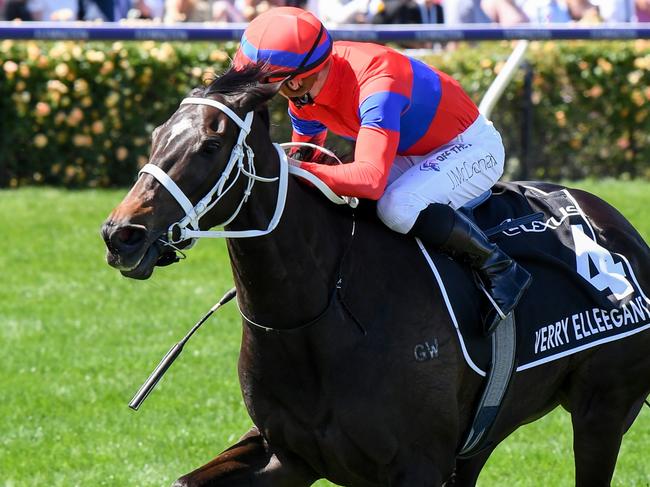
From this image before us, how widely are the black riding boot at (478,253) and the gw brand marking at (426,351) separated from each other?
9.6 inches

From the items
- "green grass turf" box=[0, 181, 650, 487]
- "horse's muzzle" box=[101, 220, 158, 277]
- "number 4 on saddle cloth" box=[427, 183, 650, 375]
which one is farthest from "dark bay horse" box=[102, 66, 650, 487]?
"green grass turf" box=[0, 181, 650, 487]

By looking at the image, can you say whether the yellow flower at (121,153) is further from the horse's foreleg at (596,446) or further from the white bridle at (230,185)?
the white bridle at (230,185)

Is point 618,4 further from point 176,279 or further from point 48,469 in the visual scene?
point 48,469

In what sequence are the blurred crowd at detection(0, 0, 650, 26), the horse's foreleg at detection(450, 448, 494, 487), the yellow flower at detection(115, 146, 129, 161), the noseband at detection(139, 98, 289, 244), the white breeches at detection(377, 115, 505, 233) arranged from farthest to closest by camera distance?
1. the blurred crowd at detection(0, 0, 650, 26)
2. the yellow flower at detection(115, 146, 129, 161)
3. the horse's foreleg at detection(450, 448, 494, 487)
4. the white breeches at detection(377, 115, 505, 233)
5. the noseband at detection(139, 98, 289, 244)

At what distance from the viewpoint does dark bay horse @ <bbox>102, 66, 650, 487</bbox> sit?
380cm

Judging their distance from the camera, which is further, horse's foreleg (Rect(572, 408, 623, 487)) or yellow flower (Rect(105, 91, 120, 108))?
yellow flower (Rect(105, 91, 120, 108))

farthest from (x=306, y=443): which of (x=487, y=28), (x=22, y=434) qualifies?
(x=487, y=28)

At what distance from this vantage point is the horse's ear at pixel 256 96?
3850mm

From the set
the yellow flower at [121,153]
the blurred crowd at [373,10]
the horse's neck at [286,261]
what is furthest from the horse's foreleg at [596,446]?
the blurred crowd at [373,10]

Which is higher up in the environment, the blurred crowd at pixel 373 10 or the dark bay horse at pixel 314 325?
the dark bay horse at pixel 314 325

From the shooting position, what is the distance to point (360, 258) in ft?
13.9

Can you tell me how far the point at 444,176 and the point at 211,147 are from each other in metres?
1.03

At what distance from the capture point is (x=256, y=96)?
3863 millimetres

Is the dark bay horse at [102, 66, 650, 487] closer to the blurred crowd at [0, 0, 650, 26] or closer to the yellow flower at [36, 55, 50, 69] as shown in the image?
the yellow flower at [36, 55, 50, 69]
